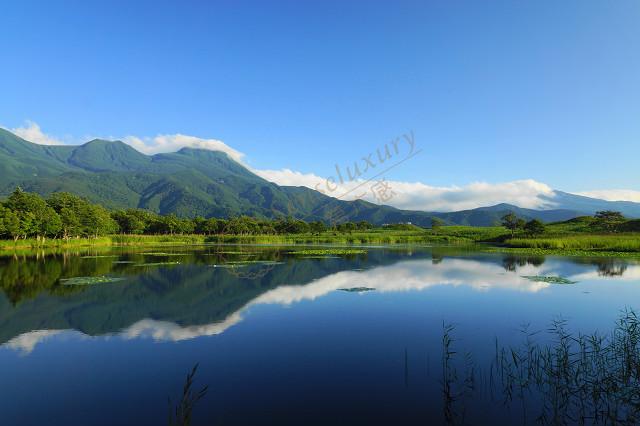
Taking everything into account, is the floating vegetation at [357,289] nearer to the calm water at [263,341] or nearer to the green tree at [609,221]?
the calm water at [263,341]

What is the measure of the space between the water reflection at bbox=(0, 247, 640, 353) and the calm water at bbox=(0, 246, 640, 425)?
0.18 m

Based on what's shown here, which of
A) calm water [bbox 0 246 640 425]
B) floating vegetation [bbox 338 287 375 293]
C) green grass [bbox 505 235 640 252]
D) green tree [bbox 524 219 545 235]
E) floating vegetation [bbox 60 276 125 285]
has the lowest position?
floating vegetation [bbox 338 287 375 293]

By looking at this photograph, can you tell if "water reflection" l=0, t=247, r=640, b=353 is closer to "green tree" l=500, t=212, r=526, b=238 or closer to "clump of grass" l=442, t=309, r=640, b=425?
"clump of grass" l=442, t=309, r=640, b=425

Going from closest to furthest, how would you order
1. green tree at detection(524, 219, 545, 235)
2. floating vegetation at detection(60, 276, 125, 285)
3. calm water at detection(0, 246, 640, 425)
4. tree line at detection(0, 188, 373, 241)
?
1. calm water at detection(0, 246, 640, 425)
2. floating vegetation at detection(60, 276, 125, 285)
3. tree line at detection(0, 188, 373, 241)
4. green tree at detection(524, 219, 545, 235)

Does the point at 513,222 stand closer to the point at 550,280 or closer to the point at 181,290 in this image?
the point at 550,280

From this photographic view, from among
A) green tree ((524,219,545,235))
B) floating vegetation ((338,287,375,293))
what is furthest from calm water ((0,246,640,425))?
green tree ((524,219,545,235))

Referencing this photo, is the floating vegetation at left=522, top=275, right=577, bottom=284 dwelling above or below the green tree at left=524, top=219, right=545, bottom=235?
below

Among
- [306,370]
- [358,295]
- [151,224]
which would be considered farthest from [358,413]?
[151,224]

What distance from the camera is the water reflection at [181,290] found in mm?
19984

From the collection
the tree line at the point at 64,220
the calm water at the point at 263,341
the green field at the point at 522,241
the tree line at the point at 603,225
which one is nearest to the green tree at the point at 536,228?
the tree line at the point at 603,225

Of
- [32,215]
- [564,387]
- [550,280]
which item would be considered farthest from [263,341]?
[32,215]

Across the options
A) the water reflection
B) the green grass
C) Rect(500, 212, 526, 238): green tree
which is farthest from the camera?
Rect(500, 212, 526, 238): green tree

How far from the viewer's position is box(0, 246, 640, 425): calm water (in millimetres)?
10812

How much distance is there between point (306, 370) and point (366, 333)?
236 inches
